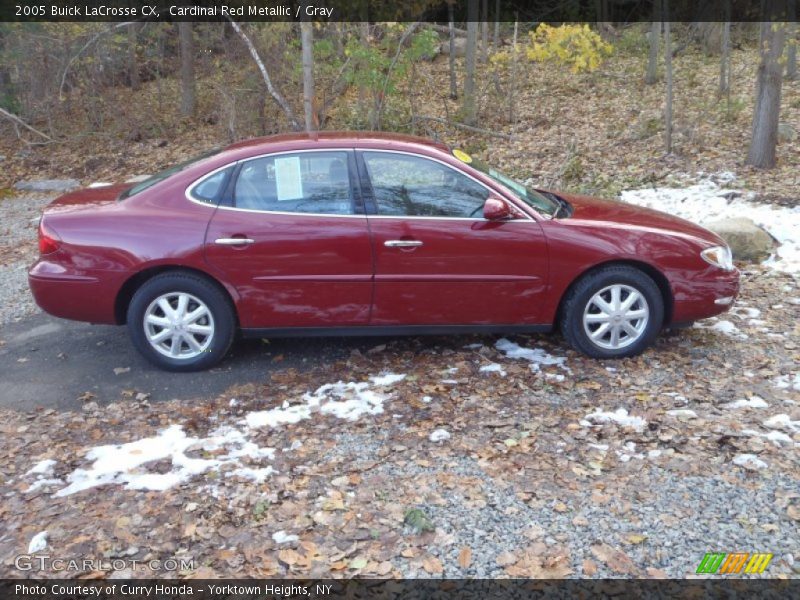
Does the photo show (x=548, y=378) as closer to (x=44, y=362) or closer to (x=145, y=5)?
(x=44, y=362)

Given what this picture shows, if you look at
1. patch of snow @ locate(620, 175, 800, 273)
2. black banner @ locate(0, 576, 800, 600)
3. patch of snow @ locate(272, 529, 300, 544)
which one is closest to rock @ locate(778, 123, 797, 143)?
patch of snow @ locate(620, 175, 800, 273)

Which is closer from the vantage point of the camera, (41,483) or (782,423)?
(41,483)

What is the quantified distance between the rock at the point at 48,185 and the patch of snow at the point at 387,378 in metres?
10.8

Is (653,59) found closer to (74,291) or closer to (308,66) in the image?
(308,66)

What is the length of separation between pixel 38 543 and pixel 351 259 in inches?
101

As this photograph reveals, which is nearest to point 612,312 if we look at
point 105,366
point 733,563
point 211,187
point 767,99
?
point 733,563

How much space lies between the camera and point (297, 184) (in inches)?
198

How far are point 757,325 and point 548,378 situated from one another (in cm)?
215

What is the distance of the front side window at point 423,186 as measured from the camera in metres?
5.03

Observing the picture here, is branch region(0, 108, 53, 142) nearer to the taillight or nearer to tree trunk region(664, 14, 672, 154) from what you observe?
the taillight

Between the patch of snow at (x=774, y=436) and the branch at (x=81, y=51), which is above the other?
the branch at (x=81, y=51)

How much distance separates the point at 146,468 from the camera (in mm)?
3963

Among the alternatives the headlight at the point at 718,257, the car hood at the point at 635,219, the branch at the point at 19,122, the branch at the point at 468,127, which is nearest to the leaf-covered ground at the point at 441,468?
the headlight at the point at 718,257

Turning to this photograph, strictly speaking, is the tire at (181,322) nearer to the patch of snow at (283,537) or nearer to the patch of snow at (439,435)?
the patch of snow at (439,435)
